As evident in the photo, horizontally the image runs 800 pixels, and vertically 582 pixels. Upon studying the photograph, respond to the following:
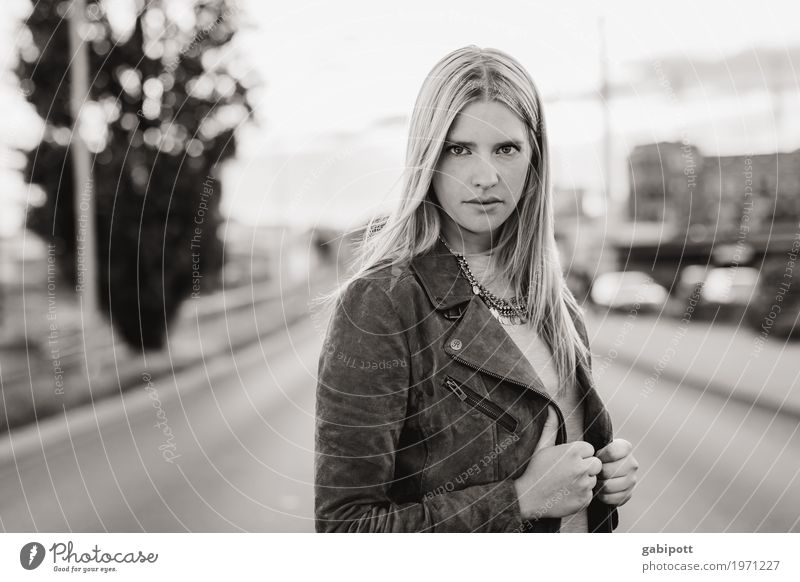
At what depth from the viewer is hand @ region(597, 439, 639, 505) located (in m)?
1.34

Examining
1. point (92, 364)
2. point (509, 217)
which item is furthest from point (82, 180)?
point (509, 217)

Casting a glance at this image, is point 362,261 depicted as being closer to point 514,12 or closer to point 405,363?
point 405,363

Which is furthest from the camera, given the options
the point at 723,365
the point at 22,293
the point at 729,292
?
the point at 729,292

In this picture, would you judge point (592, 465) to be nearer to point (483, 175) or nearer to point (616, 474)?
point (616, 474)

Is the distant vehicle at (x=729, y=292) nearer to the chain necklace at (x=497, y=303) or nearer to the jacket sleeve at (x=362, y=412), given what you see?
the chain necklace at (x=497, y=303)

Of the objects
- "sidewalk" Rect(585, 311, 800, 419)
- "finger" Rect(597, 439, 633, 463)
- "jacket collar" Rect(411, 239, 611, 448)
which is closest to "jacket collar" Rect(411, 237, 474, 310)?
"jacket collar" Rect(411, 239, 611, 448)

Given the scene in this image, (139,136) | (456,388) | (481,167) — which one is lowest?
(456,388)

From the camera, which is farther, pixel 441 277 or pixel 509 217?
pixel 509 217

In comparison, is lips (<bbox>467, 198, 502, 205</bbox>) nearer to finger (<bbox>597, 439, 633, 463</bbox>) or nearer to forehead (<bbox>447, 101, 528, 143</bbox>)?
forehead (<bbox>447, 101, 528, 143</bbox>)

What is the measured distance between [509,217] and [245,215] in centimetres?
492

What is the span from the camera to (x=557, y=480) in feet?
3.92

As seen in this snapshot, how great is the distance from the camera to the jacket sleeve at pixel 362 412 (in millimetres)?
1112
